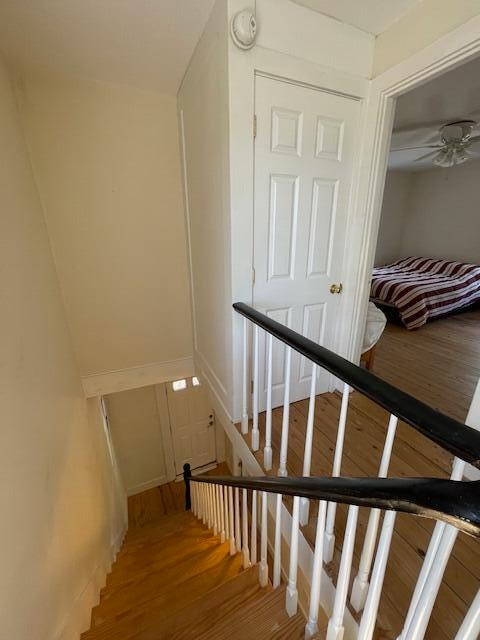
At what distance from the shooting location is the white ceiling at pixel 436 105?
1970 mm

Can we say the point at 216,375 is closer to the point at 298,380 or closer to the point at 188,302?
the point at 298,380

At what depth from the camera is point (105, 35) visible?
4.94 feet


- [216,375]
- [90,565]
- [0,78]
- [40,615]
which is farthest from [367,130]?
[90,565]

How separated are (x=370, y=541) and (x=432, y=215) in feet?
→ 21.7

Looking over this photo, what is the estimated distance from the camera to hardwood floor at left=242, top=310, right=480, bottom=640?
0.98 meters

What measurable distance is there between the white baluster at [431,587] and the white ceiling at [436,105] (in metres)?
2.65

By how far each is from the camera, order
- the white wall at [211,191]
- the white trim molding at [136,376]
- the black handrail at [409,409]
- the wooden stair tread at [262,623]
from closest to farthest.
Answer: the black handrail at [409,409]
the wooden stair tread at [262,623]
the white wall at [211,191]
the white trim molding at [136,376]

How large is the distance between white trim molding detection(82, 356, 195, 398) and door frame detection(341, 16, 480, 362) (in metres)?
1.59

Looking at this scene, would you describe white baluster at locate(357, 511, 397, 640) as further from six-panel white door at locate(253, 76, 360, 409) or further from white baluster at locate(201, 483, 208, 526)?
white baluster at locate(201, 483, 208, 526)

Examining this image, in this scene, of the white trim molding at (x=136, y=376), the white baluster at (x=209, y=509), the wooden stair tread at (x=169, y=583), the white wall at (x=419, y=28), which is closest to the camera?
the white wall at (x=419, y=28)

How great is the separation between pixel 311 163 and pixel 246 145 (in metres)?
0.44

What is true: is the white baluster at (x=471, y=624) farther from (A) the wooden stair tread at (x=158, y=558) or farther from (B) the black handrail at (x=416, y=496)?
(A) the wooden stair tread at (x=158, y=558)

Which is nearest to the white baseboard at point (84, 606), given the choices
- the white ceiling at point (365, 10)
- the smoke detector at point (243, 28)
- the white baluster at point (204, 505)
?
the white baluster at point (204, 505)

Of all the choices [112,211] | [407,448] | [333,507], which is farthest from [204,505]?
[112,211]
